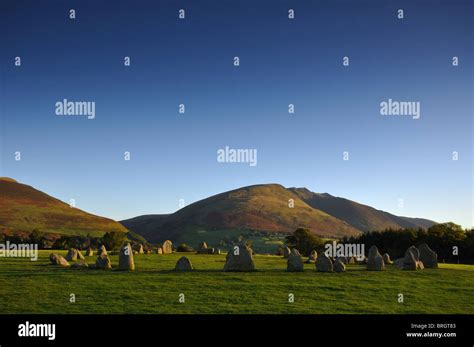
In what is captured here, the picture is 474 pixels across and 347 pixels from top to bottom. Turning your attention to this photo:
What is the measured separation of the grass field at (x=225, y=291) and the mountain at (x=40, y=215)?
103 metres

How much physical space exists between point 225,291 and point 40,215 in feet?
428

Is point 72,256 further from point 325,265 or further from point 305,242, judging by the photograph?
point 305,242

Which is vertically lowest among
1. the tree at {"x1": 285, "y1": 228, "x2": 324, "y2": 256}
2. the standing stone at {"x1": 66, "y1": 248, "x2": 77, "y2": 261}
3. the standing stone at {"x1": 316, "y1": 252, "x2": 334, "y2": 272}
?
the tree at {"x1": 285, "y1": 228, "x2": 324, "y2": 256}

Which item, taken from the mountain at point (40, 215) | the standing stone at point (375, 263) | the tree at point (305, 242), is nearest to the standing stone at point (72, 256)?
the standing stone at point (375, 263)

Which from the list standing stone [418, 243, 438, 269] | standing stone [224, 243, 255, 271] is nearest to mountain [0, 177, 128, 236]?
standing stone [224, 243, 255, 271]


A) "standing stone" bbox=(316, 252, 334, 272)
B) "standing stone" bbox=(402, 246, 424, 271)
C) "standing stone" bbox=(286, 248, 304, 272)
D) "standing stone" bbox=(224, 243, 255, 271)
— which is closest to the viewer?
"standing stone" bbox=(224, 243, 255, 271)

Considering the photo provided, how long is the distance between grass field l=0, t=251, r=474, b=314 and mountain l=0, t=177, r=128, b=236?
338 ft

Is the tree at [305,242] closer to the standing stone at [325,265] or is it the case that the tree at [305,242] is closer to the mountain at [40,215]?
the standing stone at [325,265]

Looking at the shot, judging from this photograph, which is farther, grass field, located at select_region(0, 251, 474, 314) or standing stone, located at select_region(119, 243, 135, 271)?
standing stone, located at select_region(119, 243, 135, 271)

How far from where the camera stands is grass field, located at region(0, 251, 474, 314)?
17.2 m

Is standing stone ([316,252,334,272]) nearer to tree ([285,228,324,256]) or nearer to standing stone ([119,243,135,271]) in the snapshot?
standing stone ([119,243,135,271])

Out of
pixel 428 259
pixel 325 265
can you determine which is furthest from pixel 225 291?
pixel 428 259
